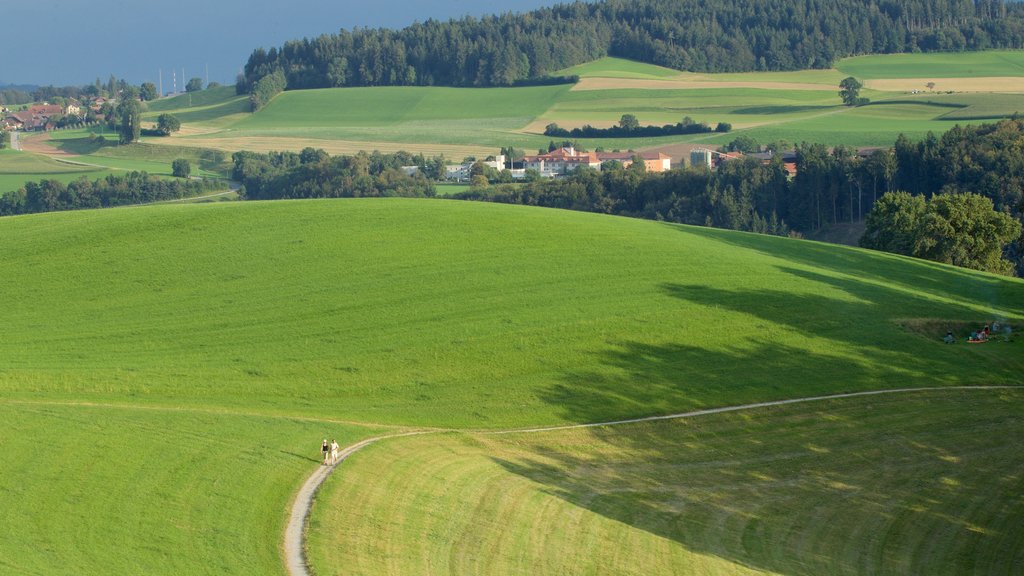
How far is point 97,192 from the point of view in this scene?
147 metres

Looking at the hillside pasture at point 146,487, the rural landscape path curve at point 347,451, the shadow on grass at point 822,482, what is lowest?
the shadow on grass at point 822,482

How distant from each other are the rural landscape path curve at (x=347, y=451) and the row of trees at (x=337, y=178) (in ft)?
321

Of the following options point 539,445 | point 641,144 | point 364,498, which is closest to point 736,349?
point 539,445

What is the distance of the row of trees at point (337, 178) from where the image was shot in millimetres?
146875

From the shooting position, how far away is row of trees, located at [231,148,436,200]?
14688 cm

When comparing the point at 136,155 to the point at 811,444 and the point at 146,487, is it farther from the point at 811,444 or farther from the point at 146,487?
the point at 146,487

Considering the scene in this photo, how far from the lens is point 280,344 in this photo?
48938 millimetres

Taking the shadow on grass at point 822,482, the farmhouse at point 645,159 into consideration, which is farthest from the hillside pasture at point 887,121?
the shadow on grass at point 822,482

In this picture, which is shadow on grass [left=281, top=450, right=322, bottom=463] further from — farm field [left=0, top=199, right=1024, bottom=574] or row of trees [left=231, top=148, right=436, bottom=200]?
row of trees [left=231, top=148, right=436, bottom=200]

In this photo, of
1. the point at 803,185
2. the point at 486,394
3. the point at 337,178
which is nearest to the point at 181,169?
the point at 337,178

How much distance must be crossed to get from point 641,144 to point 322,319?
5709 inches

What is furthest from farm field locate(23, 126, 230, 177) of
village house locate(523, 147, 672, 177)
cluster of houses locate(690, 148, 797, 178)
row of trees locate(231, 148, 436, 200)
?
cluster of houses locate(690, 148, 797, 178)

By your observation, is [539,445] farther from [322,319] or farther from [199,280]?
[199,280]

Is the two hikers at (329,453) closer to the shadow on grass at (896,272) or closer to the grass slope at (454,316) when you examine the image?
the grass slope at (454,316)
